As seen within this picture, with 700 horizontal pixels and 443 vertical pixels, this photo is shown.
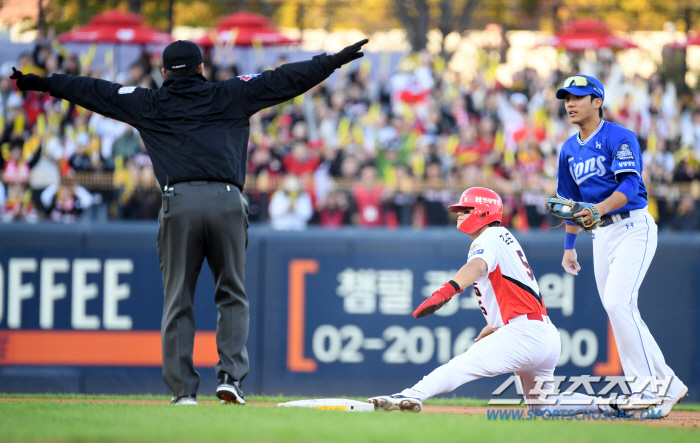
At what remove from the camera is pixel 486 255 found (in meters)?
5.33

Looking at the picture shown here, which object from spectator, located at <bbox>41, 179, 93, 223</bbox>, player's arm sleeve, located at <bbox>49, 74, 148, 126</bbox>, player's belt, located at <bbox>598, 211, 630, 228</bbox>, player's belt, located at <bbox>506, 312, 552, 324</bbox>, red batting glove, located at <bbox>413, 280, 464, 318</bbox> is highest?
player's arm sleeve, located at <bbox>49, 74, 148, 126</bbox>

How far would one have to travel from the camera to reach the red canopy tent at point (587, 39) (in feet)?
52.4

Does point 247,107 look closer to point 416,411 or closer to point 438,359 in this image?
point 416,411

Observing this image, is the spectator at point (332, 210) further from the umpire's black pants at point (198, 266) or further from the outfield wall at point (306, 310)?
the umpire's black pants at point (198, 266)

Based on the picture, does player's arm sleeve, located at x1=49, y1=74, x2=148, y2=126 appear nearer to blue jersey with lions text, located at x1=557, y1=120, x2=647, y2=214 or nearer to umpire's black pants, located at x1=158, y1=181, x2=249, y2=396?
umpire's black pants, located at x1=158, y1=181, x2=249, y2=396

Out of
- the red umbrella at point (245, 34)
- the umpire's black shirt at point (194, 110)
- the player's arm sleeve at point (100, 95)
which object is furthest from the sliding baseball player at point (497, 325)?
the red umbrella at point (245, 34)

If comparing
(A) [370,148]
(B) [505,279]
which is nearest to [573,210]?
(B) [505,279]

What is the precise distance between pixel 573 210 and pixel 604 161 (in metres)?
0.50

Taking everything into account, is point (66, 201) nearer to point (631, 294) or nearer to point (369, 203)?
point (369, 203)

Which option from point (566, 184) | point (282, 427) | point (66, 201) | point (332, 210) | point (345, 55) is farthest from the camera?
point (332, 210)

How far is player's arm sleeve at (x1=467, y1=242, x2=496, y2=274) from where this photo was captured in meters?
5.31

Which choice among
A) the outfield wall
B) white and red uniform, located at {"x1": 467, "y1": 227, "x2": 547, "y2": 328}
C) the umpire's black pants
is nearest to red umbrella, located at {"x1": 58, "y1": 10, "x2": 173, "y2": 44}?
the outfield wall

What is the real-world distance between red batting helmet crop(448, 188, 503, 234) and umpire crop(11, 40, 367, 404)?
1.22 metres

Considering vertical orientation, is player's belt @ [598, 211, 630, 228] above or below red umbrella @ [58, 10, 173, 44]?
below
